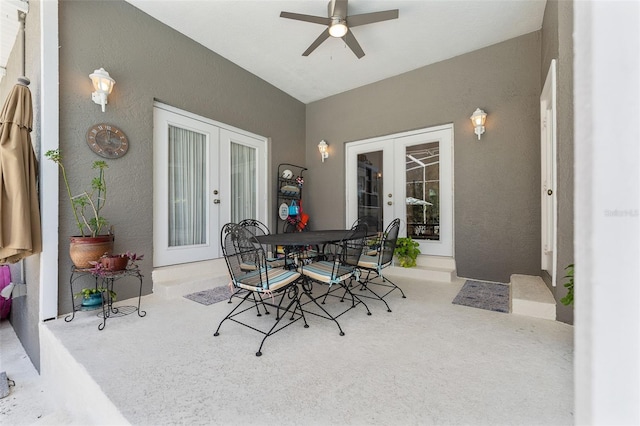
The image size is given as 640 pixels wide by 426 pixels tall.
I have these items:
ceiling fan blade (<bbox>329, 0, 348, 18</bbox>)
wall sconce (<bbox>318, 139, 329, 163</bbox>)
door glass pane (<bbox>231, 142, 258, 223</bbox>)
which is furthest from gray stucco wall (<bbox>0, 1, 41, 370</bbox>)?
wall sconce (<bbox>318, 139, 329, 163</bbox>)

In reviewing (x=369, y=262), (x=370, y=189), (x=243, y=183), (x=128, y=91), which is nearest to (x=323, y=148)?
(x=370, y=189)

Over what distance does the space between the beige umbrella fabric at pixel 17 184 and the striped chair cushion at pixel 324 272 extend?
224 cm

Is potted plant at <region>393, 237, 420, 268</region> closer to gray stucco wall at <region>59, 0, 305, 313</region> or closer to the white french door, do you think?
the white french door

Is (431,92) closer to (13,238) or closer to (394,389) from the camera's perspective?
A: (394,389)

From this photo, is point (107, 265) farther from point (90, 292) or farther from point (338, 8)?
point (338, 8)

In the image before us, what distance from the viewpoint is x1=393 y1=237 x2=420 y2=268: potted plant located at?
393 centimetres

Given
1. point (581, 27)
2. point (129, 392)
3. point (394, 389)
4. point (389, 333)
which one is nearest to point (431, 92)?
point (389, 333)

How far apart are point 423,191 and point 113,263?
3991 millimetres

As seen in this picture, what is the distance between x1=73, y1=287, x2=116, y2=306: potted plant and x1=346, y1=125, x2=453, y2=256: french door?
3.63m

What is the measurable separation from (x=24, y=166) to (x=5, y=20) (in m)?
→ 2.38

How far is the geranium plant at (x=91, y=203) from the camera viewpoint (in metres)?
2.51

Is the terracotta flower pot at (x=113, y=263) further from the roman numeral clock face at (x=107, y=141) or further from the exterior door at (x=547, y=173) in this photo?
the exterior door at (x=547, y=173)

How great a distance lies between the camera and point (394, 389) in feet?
4.86

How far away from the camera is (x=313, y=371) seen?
1.64 metres
